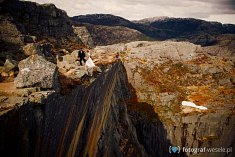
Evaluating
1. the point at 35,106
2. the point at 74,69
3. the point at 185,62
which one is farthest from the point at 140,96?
the point at 35,106

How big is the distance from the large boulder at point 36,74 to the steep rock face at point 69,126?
1310 mm

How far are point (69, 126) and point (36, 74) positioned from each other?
3950mm

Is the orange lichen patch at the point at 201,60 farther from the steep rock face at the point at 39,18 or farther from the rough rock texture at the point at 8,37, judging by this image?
the rough rock texture at the point at 8,37

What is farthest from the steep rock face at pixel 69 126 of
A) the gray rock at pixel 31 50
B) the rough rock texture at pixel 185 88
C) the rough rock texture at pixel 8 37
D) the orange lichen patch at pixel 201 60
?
the orange lichen patch at pixel 201 60

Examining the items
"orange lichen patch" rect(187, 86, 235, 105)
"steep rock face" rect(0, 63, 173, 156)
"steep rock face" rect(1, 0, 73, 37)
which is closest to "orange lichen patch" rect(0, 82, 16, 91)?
"steep rock face" rect(0, 63, 173, 156)

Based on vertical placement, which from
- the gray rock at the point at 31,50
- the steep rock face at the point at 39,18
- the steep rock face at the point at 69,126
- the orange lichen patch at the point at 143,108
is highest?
the steep rock face at the point at 39,18

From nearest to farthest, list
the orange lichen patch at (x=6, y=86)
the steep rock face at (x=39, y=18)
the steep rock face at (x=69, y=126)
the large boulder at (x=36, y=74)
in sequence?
the steep rock face at (x=69, y=126)
the large boulder at (x=36, y=74)
the orange lichen patch at (x=6, y=86)
the steep rock face at (x=39, y=18)

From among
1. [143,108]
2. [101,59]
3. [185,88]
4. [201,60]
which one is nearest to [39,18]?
[101,59]

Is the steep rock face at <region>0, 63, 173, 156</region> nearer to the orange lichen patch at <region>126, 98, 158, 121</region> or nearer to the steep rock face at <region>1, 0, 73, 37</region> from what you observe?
the orange lichen patch at <region>126, 98, 158, 121</region>

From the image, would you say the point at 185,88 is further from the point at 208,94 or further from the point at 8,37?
the point at 8,37

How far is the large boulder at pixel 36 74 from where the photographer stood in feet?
49.5

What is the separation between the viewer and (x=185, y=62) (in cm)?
5153

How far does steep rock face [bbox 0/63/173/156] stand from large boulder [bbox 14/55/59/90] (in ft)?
4.30

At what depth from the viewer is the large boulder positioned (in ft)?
49.5
